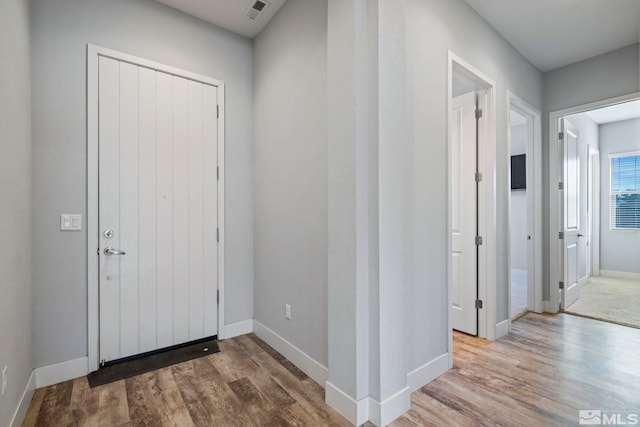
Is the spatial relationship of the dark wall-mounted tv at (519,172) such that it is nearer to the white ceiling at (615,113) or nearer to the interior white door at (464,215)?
the white ceiling at (615,113)

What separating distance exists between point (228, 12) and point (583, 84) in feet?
13.1

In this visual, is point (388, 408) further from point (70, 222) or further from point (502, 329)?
point (70, 222)

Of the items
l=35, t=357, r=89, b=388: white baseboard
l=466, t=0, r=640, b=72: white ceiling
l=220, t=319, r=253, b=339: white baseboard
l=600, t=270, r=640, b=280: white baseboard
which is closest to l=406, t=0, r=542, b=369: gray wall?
l=466, t=0, r=640, b=72: white ceiling

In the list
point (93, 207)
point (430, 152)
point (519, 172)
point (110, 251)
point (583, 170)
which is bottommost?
point (110, 251)

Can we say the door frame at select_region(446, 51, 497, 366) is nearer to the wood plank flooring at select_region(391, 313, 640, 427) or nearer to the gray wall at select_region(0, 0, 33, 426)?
the wood plank flooring at select_region(391, 313, 640, 427)

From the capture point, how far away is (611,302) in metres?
3.92

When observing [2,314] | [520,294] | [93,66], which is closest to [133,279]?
[2,314]

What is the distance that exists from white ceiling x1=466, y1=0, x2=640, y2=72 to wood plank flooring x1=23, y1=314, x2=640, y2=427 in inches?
118

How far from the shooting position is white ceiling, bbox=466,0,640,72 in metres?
2.56

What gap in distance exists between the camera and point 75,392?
1944mm

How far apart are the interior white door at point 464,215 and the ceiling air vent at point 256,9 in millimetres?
1942

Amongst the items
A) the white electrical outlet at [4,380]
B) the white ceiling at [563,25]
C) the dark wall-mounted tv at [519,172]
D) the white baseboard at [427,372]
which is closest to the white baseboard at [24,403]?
the white electrical outlet at [4,380]

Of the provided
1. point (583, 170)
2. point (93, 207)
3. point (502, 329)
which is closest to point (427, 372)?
point (502, 329)

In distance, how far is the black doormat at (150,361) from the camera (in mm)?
2133
